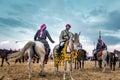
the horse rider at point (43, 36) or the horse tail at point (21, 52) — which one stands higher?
the horse rider at point (43, 36)

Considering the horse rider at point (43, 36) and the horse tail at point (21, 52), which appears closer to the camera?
the horse tail at point (21, 52)

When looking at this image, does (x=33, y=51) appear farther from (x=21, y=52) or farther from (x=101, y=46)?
(x=101, y=46)

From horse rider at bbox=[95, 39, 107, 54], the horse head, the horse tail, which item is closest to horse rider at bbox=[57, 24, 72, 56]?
the horse head

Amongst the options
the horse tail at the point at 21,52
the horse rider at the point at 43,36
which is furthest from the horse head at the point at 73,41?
the horse tail at the point at 21,52

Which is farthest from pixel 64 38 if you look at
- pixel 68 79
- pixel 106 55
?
pixel 106 55

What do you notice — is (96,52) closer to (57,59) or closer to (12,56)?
(57,59)

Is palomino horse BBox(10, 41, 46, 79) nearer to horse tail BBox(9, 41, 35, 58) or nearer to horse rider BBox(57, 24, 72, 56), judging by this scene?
horse tail BBox(9, 41, 35, 58)

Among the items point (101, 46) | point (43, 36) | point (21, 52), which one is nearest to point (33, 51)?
point (21, 52)

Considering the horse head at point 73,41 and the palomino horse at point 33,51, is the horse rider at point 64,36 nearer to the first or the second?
the horse head at point 73,41

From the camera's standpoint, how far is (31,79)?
12.3 metres

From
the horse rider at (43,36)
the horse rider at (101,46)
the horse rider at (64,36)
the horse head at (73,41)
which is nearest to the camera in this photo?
the horse head at (73,41)

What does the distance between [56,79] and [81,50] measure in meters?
10.2

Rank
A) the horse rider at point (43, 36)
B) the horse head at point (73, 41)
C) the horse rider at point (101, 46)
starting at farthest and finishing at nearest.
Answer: the horse rider at point (101, 46) → the horse rider at point (43, 36) → the horse head at point (73, 41)

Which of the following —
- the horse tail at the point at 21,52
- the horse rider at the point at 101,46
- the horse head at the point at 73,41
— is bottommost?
the horse tail at the point at 21,52
